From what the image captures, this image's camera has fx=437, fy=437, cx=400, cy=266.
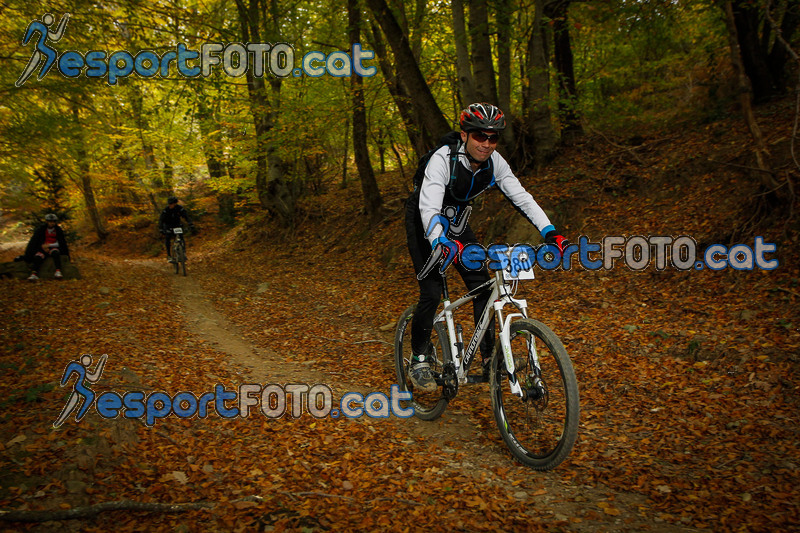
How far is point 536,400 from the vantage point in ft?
11.4

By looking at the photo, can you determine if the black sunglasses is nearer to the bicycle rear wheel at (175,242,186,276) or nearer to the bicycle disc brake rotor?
the bicycle disc brake rotor

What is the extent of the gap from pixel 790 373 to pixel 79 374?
7.25 m

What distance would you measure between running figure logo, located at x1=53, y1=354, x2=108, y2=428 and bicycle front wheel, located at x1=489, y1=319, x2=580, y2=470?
3.63 m

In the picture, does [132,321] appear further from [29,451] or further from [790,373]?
[790,373]

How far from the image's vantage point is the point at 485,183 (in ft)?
13.5

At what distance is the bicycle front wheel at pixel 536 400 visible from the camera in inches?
123

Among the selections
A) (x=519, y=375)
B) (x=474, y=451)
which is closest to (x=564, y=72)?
(x=519, y=375)

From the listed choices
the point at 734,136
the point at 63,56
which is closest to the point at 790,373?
the point at 734,136

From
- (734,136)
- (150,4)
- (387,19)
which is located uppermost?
(150,4)

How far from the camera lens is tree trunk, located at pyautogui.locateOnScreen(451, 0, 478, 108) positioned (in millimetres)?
8742

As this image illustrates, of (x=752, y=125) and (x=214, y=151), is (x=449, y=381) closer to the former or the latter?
(x=752, y=125)

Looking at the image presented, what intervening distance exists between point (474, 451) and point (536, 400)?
2.66ft

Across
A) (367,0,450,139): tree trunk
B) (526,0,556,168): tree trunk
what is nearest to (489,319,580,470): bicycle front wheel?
(367,0,450,139): tree trunk

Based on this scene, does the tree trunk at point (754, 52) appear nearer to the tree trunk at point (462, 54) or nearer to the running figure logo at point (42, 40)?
the tree trunk at point (462, 54)
